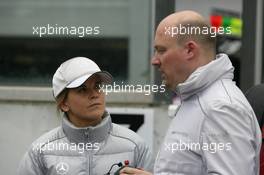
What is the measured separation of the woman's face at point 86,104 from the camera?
3.77m

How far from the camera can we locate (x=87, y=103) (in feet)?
12.4

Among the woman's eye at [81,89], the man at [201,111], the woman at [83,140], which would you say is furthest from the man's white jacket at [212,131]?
the woman's eye at [81,89]

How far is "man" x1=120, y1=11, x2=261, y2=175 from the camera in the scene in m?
2.66

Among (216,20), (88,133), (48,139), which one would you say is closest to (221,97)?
(88,133)

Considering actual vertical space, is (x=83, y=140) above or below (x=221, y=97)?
below

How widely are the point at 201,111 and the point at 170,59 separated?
0.26m

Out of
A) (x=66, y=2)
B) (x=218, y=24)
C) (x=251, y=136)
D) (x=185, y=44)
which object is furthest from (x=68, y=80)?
(x=218, y=24)

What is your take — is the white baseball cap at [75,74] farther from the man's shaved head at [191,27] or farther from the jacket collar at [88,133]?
the man's shaved head at [191,27]

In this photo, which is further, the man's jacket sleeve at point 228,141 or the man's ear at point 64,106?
the man's ear at point 64,106

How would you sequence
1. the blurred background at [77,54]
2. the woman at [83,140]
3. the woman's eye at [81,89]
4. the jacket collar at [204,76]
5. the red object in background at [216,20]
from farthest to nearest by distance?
the red object in background at [216,20]
the blurred background at [77,54]
the woman's eye at [81,89]
the woman at [83,140]
the jacket collar at [204,76]

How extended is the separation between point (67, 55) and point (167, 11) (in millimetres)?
861

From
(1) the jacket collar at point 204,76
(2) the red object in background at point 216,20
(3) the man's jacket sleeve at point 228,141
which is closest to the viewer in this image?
(3) the man's jacket sleeve at point 228,141

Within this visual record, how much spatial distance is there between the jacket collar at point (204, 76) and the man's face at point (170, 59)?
56 millimetres

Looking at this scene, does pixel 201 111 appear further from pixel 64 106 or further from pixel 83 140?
pixel 64 106
